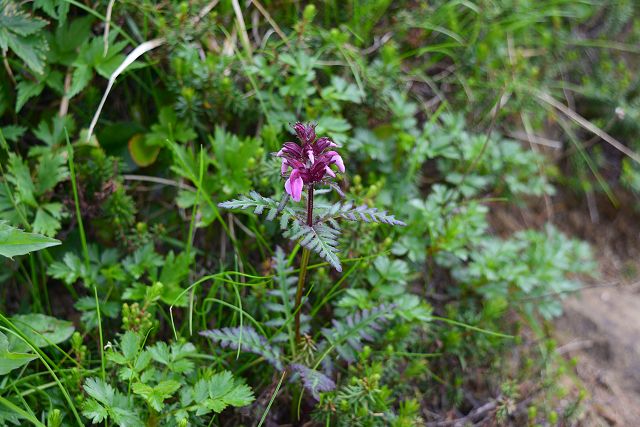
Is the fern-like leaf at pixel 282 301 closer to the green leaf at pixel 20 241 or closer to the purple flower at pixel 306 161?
the purple flower at pixel 306 161

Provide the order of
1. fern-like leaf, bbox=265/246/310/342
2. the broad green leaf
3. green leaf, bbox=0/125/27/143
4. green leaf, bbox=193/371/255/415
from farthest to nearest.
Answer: the broad green leaf → green leaf, bbox=0/125/27/143 → fern-like leaf, bbox=265/246/310/342 → green leaf, bbox=193/371/255/415

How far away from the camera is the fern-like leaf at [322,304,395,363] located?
211 cm

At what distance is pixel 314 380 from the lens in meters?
1.93

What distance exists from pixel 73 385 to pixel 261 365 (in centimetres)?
65

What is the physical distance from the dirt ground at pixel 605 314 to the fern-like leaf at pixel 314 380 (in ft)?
4.36

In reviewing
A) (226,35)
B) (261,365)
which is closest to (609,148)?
(226,35)

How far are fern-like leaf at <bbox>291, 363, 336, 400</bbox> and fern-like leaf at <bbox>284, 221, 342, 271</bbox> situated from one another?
1.56ft

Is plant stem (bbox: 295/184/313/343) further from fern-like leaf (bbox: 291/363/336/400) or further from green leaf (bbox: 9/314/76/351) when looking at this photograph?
green leaf (bbox: 9/314/76/351)

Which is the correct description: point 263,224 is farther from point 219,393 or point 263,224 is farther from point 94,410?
point 94,410

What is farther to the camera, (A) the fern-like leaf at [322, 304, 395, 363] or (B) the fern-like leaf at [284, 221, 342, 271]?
(A) the fern-like leaf at [322, 304, 395, 363]

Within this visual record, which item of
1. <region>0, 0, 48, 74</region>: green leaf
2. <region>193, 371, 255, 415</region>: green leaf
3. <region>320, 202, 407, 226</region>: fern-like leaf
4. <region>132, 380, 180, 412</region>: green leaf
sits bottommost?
<region>193, 371, 255, 415</region>: green leaf

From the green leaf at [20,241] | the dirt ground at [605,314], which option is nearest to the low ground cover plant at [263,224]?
the green leaf at [20,241]

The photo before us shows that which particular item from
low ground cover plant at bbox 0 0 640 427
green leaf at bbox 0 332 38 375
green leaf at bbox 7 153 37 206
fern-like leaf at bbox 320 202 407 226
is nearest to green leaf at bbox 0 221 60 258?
low ground cover plant at bbox 0 0 640 427

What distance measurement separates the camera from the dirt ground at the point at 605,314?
272cm
